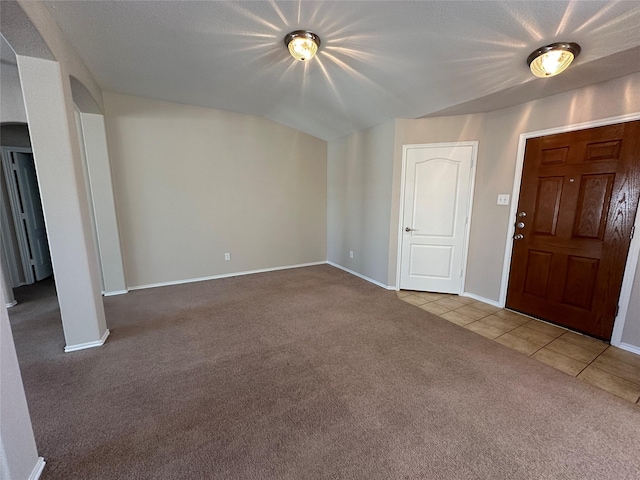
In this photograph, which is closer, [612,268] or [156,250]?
[612,268]

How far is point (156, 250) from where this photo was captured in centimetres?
395

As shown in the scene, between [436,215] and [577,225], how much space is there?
1.39 metres

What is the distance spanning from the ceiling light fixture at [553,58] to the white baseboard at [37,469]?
3.99 metres

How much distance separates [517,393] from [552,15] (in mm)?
2547

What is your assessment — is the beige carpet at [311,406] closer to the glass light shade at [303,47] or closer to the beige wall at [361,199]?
the beige wall at [361,199]

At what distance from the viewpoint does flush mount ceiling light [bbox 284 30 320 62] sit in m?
2.14

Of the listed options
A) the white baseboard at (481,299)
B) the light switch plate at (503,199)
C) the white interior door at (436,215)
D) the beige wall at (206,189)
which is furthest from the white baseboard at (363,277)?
the light switch plate at (503,199)

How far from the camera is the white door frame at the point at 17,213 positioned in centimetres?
378

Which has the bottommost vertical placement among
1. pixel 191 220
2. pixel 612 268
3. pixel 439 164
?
pixel 612 268

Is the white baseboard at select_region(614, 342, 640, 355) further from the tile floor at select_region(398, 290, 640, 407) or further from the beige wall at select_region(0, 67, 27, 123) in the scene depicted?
the beige wall at select_region(0, 67, 27, 123)

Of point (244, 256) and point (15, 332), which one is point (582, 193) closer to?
point (244, 256)

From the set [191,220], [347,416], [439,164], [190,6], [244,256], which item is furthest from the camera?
[244,256]

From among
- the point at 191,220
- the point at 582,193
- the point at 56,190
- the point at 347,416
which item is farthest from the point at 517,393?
the point at 191,220

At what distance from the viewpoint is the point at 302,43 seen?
7.09 ft
